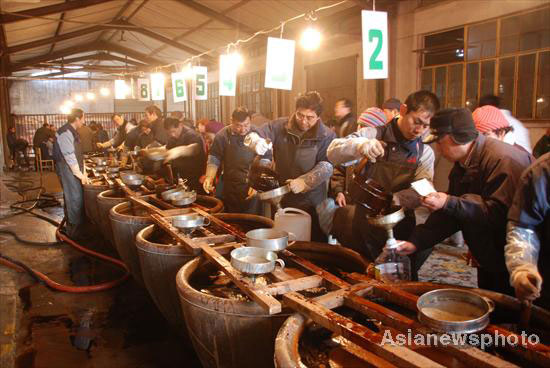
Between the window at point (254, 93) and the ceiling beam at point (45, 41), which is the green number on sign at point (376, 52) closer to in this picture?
the window at point (254, 93)

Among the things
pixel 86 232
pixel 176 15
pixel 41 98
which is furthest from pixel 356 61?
pixel 41 98

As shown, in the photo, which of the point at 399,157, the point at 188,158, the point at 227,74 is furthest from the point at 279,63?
the point at 399,157

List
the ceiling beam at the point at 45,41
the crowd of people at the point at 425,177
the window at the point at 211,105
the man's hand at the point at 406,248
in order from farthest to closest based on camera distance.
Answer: the window at the point at 211,105 < the ceiling beam at the point at 45,41 < the man's hand at the point at 406,248 < the crowd of people at the point at 425,177

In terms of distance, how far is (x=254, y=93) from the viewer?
15.9 metres

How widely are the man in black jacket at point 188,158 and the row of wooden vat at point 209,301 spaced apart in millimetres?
1621

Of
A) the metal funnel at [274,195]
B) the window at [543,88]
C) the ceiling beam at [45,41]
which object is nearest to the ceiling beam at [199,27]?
the ceiling beam at [45,41]

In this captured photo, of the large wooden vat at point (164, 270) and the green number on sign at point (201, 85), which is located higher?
the green number on sign at point (201, 85)

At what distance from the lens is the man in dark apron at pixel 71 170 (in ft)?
24.8

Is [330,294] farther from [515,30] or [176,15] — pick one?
[176,15]

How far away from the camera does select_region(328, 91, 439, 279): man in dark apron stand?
122 inches

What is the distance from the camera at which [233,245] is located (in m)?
3.36

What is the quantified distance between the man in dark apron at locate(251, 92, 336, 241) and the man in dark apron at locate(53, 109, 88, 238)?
452 cm

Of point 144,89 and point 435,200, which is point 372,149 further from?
point 144,89

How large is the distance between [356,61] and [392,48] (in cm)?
147
